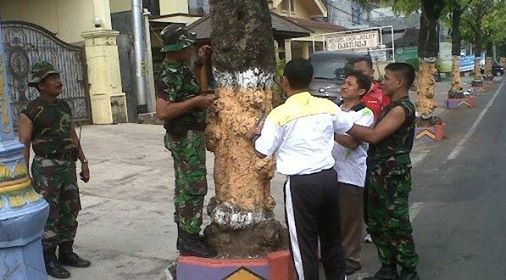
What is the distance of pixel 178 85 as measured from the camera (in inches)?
162

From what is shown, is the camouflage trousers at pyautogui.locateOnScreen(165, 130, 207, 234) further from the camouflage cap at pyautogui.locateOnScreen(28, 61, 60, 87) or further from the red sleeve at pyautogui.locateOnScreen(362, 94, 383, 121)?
the red sleeve at pyautogui.locateOnScreen(362, 94, 383, 121)

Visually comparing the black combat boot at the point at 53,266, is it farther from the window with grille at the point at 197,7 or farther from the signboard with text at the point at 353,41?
the window with grille at the point at 197,7

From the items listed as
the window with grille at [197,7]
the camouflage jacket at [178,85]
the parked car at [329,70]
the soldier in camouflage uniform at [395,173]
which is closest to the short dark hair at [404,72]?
the soldier in camouflage uniform at [395,173]

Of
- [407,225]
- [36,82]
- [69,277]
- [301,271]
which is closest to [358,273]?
[407,225]

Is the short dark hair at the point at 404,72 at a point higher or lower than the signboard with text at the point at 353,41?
lower

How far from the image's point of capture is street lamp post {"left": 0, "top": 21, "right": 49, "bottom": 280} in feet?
9.46

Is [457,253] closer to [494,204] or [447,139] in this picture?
[494,204]

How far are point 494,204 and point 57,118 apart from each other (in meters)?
4.93

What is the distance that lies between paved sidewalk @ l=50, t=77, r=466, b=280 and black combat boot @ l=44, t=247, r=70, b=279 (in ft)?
0.33

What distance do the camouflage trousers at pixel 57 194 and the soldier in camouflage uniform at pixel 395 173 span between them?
2.36 meters

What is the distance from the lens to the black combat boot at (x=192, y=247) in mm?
4230

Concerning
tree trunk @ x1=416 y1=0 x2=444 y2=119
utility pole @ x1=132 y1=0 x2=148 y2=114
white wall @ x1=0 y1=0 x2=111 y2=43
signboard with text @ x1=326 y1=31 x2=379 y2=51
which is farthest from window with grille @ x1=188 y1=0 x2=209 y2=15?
tree trunk @ x1=416 y1=0 x2=444 y2=119

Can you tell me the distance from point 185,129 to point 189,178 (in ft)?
1.11

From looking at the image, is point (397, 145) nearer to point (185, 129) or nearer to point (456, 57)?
point (185, 129)
